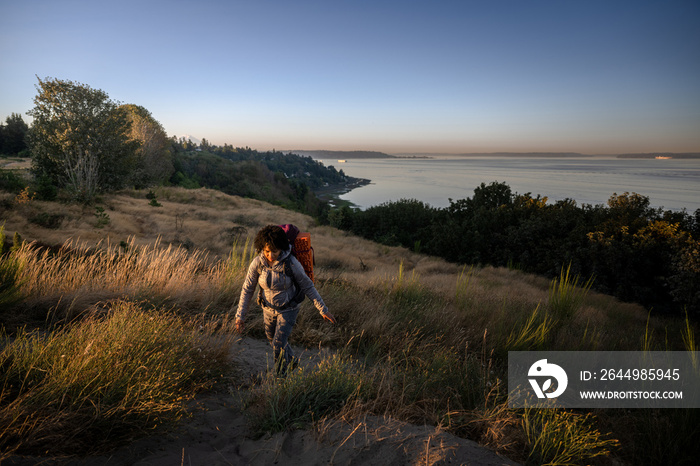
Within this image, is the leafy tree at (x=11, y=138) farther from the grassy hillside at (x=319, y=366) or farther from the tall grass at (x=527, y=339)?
the tall grass at (x=527, y=339)

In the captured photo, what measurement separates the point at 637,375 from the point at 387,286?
405cm

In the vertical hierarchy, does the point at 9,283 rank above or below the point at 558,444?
above

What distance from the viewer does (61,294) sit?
4.55 m

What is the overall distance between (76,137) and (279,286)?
30.3 meters

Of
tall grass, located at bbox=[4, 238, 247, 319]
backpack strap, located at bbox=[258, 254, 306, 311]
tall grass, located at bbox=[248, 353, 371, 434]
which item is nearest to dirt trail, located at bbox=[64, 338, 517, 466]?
tall grass, located at bbox=[248, 353, 371, 434]

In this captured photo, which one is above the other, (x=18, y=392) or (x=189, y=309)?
(x=18, y=392)

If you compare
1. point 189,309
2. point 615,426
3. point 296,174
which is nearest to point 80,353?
point 189,309

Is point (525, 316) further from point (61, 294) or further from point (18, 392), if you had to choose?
point (61, 294)

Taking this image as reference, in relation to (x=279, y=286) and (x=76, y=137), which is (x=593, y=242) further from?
(x=76, y=137)

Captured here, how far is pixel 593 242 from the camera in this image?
63.1 feet

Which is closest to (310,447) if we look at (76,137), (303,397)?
(303,397)

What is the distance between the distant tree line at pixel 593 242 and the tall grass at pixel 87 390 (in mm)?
14010

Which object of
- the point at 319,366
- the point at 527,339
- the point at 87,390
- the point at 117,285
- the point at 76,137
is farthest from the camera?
the point at 76,137

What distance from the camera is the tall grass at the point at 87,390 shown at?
7.16ft
